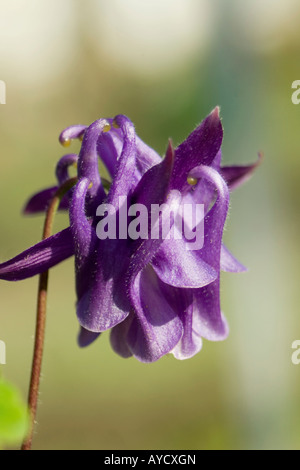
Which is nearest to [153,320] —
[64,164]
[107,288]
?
[107,288]

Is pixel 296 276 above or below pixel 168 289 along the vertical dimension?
above

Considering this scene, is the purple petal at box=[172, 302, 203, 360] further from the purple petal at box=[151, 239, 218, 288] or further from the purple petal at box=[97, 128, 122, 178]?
the purple petal at box=[97, 128, 122, 178]

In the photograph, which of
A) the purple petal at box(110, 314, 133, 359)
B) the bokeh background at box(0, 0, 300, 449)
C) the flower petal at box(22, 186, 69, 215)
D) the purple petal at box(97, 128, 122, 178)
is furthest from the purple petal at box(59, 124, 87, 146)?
the bokeh background at box(0, 0, 300, 449)

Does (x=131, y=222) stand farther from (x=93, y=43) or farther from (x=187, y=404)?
(x=93, y=43)

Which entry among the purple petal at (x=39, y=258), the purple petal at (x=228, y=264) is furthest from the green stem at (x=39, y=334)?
the purple petal at (x=228, y=264)

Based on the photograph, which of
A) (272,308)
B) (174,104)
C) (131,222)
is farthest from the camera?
(174,104)

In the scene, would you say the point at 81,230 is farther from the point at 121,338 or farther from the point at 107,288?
the point at 121,338

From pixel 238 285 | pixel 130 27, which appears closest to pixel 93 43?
pixel 130 27
